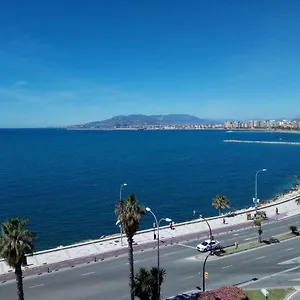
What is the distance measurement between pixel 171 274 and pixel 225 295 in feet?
30.1

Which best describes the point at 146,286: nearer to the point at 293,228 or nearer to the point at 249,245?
the point at 249,245

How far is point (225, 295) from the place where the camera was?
28438mm

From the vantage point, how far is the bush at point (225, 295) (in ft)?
91.0

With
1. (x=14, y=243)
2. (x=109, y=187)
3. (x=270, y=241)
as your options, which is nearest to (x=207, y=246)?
(x=270, y=241)

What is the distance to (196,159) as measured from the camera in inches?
6885

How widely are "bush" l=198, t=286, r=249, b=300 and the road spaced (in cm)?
436

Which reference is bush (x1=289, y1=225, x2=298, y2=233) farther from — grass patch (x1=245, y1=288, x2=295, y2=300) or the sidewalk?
grass patch (x1=245, y1=288, x2=295, y2=300)

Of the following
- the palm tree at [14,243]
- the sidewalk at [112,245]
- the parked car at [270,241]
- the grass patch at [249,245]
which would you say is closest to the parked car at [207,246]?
the grass patch at [249,245]

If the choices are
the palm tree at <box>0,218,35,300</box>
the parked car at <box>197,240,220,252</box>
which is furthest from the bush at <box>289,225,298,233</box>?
the palm tree at <box>0,218,35,300</box>

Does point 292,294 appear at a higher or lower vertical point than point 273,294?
lower

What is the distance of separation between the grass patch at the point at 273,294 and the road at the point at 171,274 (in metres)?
2.10

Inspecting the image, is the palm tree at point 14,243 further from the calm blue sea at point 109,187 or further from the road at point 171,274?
the calm blue sea at point 109,187

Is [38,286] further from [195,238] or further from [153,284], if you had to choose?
[195,238]

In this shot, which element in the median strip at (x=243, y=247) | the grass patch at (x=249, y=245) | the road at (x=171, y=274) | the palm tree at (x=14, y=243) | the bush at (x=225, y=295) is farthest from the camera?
the grass patch at (x=249, y=245)
